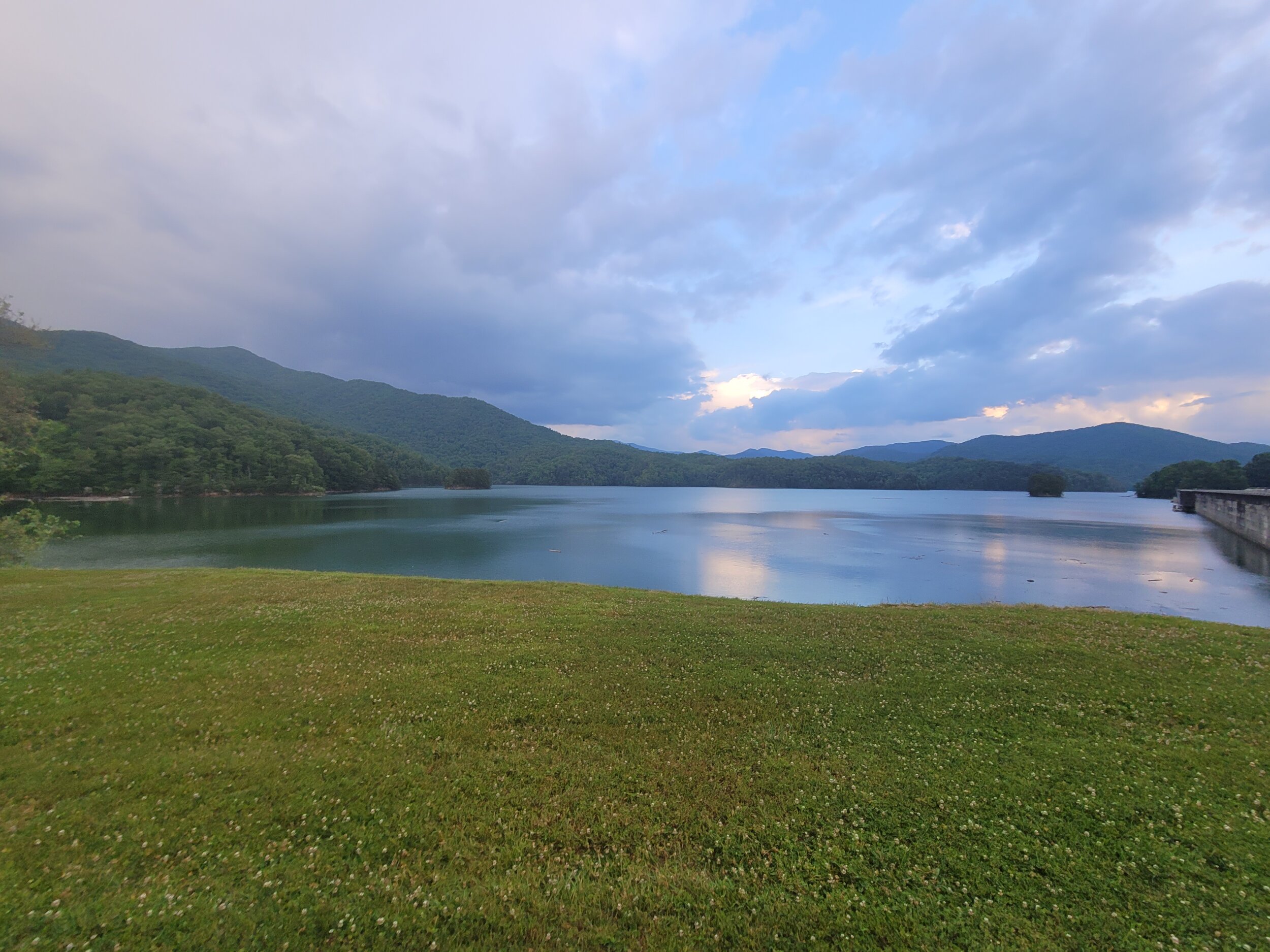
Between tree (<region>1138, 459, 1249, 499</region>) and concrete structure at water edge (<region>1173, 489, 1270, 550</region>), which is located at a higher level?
tree (<region>1138, 459, 1249, 499</region>)

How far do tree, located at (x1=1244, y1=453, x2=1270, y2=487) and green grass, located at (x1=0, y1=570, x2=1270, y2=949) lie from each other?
160m

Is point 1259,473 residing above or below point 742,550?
above

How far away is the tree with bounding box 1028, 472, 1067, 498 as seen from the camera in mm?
146000

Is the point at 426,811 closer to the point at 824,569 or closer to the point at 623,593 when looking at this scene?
the point at 623,593

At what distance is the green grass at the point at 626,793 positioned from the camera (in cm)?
408

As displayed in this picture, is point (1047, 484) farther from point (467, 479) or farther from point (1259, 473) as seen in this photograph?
point (467, 479)

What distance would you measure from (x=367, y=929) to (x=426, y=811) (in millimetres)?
1454

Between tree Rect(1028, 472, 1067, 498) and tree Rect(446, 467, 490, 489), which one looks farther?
tree Rect(446, 467, 490, 489)

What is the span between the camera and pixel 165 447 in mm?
93375

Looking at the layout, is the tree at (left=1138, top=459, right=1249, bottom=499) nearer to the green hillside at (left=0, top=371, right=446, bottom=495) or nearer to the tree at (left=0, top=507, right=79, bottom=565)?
the tree at (left=0, top=507, right=79, bottom=565)

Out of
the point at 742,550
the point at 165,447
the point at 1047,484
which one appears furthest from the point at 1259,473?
the point at 165,447

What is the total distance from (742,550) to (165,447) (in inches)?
4329

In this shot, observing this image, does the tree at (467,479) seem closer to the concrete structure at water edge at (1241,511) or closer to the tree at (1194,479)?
the concrete structure at water edge at (1241,511)

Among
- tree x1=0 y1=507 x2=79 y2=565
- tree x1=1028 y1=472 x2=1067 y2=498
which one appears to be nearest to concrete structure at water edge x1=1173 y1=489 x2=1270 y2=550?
tree x1=1028 y1=472 x2=1067 y2=498
